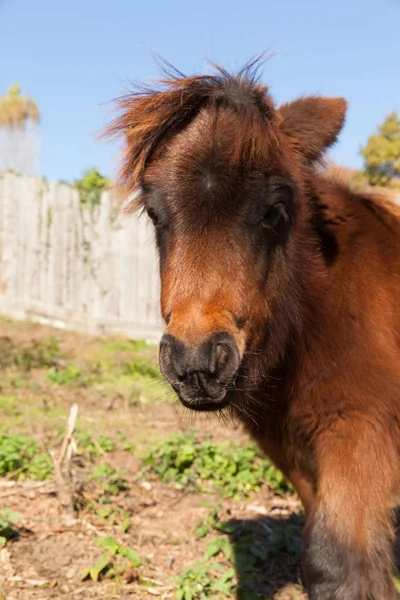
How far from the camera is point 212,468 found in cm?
571

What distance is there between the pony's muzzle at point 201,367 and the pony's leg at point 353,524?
798mm

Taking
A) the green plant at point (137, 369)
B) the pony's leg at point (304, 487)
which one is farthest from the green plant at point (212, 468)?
the green plant at point (137, 369)

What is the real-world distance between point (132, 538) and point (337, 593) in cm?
190

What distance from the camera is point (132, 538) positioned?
Result: 4590mm

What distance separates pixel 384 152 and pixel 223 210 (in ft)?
27.1

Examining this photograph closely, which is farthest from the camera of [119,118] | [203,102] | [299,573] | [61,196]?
[61,196]

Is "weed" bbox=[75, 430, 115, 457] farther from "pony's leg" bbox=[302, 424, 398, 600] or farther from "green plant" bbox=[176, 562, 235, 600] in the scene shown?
"pony's leg" bbox=[302, 424, 398, 600]

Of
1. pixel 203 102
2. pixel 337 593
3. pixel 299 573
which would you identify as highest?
pixel 203 102

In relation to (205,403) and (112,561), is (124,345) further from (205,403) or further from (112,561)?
(205,403)

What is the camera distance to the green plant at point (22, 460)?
5.31 meters

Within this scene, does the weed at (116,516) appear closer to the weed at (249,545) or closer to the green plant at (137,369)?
the weed at (249,545)

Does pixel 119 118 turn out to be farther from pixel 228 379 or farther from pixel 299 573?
pixel 299 573

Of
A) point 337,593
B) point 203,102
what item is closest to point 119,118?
point 203,102

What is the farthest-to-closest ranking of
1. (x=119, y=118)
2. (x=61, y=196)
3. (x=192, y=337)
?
(x=61, y=196)
(x=119, y=118)
(x=192, y=337)
